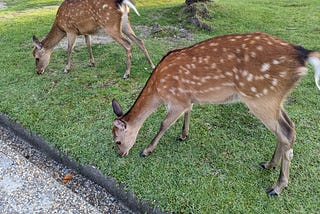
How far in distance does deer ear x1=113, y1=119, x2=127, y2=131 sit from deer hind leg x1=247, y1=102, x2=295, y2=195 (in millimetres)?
1035

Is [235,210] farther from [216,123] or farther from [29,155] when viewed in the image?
[29,155]

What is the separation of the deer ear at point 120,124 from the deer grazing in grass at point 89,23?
1613mm

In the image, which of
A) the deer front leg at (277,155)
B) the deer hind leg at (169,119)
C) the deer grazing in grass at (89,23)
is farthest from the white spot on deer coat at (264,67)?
the deer grazing in grass at (89,23)

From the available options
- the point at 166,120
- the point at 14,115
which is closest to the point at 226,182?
the point at 166,120

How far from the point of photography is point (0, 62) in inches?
197

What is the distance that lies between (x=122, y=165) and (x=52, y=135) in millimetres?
883

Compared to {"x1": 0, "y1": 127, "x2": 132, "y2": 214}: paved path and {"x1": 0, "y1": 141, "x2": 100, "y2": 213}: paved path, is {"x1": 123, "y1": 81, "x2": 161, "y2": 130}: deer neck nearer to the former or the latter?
{"x1": 0, "y1": 127, "x2": 132, "y2": 214}: paved path

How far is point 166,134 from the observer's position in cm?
332

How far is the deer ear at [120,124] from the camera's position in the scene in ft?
9.18

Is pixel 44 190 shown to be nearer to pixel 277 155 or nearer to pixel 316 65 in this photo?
pixel 277 155

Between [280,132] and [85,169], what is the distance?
161 centimetres

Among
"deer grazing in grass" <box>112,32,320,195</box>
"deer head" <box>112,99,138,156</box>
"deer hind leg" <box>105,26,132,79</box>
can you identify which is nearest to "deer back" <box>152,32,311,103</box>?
"deer grazing in grass" <box>112,32,320,195</box>

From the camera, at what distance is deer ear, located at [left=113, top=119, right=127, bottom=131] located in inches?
110

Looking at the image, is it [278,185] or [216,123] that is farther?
[216,123]
